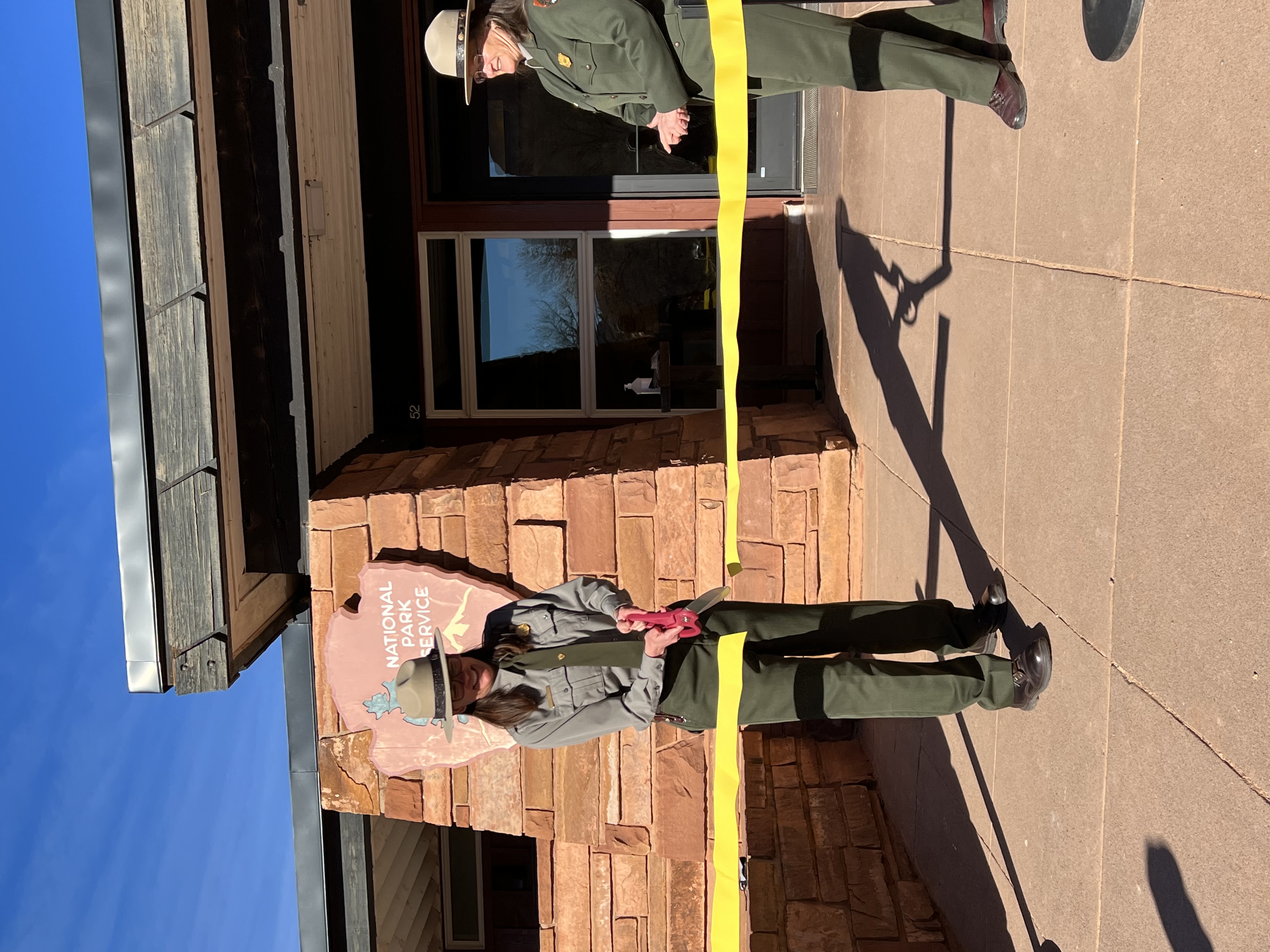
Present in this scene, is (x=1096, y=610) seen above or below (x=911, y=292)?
below

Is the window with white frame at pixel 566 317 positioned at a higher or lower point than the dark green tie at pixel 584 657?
higher

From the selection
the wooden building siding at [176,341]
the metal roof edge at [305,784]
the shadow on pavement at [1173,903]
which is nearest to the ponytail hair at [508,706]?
the wooden building siding at [176,341]

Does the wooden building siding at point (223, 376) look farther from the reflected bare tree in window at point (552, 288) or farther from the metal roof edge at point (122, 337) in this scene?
the reflected bare tree in window at point (552, 288)

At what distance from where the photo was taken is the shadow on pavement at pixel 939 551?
4391mm

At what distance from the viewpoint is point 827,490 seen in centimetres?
623

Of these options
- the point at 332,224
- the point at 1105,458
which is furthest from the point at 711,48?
the point at 332,224

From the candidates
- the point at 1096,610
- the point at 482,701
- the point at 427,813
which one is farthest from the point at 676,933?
the point at 1096,610

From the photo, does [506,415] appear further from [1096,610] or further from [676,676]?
[1096,610]

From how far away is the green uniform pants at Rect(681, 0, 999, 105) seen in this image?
4.02 metres

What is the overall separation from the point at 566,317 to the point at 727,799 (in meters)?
5.45

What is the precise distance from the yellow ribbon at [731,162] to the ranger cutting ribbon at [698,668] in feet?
1.58

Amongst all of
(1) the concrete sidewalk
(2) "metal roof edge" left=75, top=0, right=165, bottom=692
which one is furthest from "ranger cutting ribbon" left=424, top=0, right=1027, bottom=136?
(2) "metal roof edge" left=75, top=0, right=165, bottom=692

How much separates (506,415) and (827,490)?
3.79m

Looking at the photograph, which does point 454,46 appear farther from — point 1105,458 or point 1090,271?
point 1105,458
